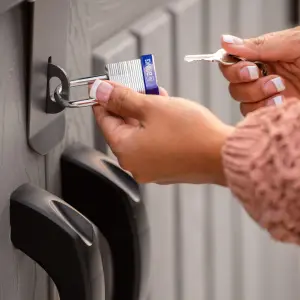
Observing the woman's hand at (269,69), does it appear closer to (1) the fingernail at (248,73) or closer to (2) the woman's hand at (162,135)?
(1) the fingernail at (248,73)

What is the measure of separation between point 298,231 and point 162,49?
31 centimetres

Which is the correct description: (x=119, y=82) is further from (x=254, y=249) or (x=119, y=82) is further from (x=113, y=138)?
(x=254, y=249)

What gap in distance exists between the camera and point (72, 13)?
0.57m

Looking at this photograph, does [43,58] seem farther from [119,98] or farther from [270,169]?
[270,169]

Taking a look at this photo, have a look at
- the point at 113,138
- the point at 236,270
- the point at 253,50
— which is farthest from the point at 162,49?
the point at 236,270

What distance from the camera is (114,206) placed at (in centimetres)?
58

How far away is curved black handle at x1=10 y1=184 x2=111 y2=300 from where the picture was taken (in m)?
0.52

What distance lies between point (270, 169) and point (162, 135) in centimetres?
8

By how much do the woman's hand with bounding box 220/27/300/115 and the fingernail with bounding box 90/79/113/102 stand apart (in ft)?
0.43

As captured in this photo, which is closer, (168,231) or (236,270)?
(168,231)

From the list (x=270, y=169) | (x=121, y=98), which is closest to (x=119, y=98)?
(x=121, y=98)

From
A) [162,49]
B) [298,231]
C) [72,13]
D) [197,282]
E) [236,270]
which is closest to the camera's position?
[298,231]

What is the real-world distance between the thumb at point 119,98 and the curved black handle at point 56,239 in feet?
0.22

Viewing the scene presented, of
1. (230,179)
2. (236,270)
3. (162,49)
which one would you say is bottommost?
(236,270)
